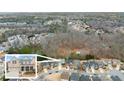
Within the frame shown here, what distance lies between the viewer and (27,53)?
7.56ft

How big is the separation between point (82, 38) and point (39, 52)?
0.36 m
